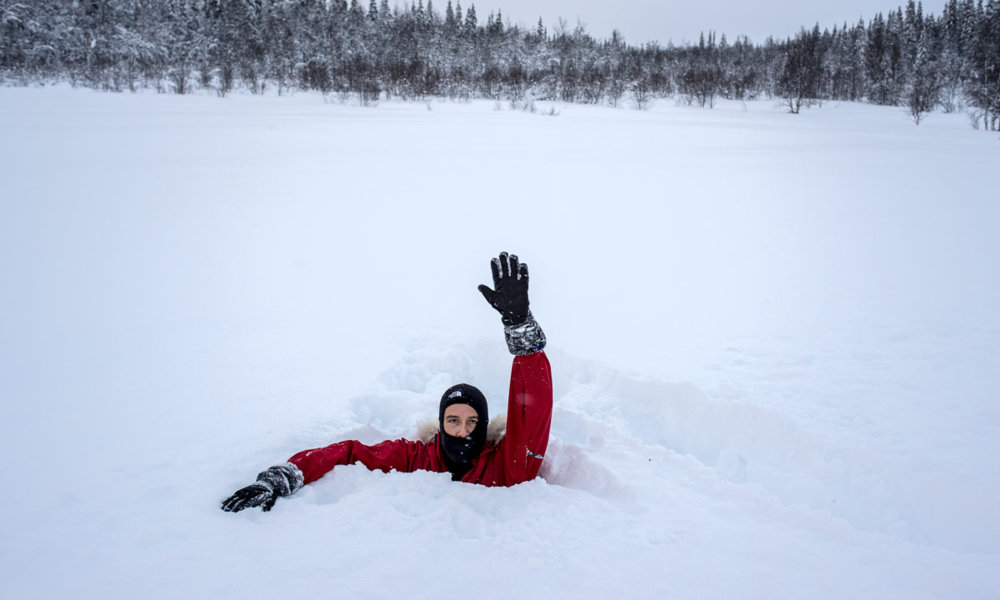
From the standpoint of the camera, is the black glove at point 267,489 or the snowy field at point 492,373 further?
the black glove at point 267,489

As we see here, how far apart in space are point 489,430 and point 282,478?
889mm

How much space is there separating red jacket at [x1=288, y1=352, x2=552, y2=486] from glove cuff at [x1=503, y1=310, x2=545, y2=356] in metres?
0.03

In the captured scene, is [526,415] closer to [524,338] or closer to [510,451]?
[510,451]

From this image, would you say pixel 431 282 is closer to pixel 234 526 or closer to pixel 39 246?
pixel 234 526

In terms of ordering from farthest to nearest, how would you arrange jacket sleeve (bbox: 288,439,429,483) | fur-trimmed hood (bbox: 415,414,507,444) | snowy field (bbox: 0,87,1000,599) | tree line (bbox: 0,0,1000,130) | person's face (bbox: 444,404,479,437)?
tree line (bbox: 0,0,1000,130)
fur-trimmed hood (bbox: 415,414,507,444)
person's face (bbox: 444,404,479,437)
jacket sleeve (bbox: 288,439,429,483)
snowy field (bbox: 0,87,1000,599)

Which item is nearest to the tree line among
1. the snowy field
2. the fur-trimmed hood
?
the snowy field

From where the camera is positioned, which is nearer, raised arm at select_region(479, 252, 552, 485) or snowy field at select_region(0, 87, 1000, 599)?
snowy field at select_region(0, 87, 1000, 599)

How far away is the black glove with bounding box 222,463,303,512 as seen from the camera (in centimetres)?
172

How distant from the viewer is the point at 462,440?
6.92 feet

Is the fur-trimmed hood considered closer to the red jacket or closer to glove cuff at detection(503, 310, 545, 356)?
the red jacket

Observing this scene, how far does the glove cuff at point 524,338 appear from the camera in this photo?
6.68 feet

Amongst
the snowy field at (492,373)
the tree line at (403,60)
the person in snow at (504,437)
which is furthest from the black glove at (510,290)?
the tree line at (403,60)

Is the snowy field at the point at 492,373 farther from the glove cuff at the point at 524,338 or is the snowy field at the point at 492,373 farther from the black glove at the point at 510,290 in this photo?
the black glove at the point at 510,290

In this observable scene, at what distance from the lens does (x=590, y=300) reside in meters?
4.06
